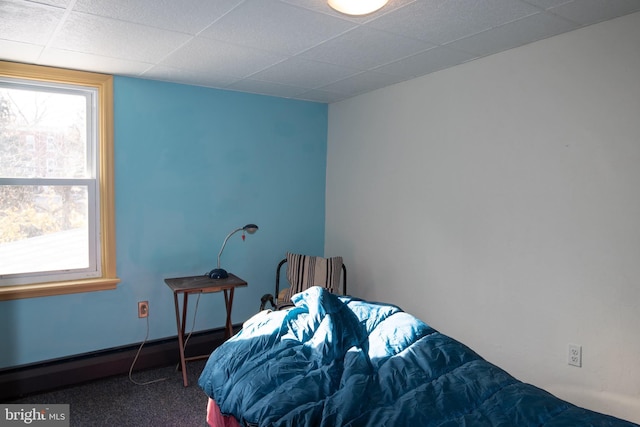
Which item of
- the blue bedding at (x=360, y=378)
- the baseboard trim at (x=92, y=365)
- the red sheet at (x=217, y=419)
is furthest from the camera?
the baseboard trim at (x=92, y=365)

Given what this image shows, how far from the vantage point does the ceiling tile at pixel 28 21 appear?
1990 millimetres

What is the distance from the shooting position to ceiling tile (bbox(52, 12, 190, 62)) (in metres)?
2.19

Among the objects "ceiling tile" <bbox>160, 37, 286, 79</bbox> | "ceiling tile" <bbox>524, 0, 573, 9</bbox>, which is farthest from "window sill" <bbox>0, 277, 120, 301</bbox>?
"ceiling tile" <bbox>524, 0, 573, 9</bbox>

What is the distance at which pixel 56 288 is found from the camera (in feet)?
9.92

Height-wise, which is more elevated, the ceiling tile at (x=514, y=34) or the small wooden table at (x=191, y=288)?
the ceiling tile at (x=514, y=34)

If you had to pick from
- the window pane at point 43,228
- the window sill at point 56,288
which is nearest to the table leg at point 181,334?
the window sill at point 56,288

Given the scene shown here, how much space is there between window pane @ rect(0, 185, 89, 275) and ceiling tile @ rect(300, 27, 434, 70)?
1937mm

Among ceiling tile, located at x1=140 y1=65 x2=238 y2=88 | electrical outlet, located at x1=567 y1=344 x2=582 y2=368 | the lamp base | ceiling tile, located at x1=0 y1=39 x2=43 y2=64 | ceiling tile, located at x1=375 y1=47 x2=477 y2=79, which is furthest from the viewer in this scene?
A: the lamp base

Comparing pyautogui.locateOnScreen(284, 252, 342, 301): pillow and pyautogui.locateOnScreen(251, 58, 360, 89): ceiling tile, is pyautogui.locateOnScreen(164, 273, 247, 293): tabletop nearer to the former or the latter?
pyautogui.locateOnScreen(284, 252, 342, 301): pillow

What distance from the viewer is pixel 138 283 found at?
Answer: 335cm

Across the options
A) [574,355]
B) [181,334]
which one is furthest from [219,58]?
[574,355]

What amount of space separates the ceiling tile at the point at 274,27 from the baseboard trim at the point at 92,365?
7.56 feet

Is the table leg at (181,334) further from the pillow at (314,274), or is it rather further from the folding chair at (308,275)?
the pillow at (314,274)

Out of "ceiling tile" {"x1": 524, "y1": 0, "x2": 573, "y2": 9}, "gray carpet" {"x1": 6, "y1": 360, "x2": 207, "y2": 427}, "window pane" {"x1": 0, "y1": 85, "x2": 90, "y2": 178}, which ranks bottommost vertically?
"gray carpet" {"x1": 6, "y1": 360, "x2": 207, "y2": 427}
